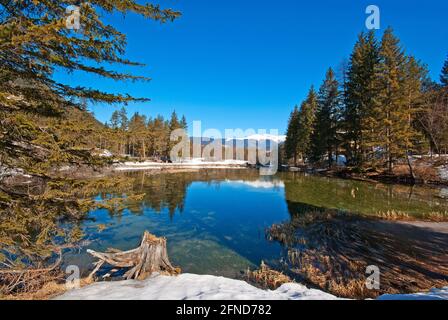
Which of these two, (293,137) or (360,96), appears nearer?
(360,96)

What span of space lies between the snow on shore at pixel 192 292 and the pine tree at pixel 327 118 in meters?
35.7

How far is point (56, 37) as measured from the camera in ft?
11.9

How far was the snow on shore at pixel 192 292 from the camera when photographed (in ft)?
16.7

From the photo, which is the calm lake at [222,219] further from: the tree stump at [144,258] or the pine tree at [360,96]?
the pine tree at [360,96]

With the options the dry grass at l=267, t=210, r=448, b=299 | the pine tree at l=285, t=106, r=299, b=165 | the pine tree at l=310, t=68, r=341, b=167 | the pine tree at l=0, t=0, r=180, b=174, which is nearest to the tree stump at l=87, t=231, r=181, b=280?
the pine tree at l=0, t=0, r=180, b=174

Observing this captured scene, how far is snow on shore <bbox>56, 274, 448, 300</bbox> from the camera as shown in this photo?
16.7 ft

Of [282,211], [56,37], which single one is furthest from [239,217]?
[56,37]

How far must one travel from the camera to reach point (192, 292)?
5457 mm

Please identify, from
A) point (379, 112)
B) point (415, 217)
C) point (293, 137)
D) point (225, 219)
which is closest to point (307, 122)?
point (293, 137)

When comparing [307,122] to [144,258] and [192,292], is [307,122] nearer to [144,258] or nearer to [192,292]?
[144,258]

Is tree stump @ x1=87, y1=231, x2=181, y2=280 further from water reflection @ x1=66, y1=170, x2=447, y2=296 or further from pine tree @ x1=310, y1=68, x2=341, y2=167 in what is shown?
pine tree @ x1=310, y1=68, x2=341, y2=167

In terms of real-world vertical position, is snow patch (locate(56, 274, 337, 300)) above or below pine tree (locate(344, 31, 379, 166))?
below

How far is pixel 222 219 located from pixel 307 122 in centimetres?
4042

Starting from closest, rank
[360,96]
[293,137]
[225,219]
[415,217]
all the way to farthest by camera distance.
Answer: [415,217] → [225,219] → [360,96] → [293,137]
